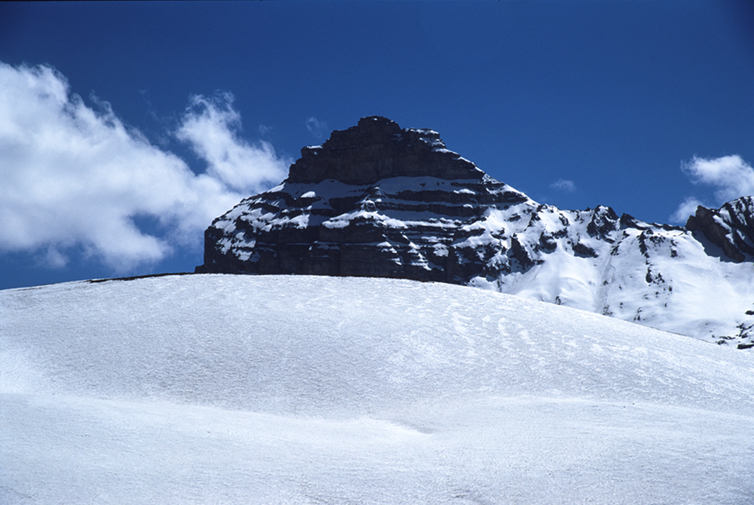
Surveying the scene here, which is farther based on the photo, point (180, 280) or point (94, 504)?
point (180, 280)

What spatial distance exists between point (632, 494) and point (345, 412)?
7.46m

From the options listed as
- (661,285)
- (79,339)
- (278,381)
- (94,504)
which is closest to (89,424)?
(94,504)

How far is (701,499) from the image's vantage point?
6578mm

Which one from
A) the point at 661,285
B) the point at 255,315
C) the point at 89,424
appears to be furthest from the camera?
the point at 661,285

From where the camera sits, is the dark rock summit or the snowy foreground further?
the dark rock summit

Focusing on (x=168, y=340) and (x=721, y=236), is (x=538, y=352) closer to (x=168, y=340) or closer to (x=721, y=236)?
(x=168, y=340)

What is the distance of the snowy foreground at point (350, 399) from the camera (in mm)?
7121

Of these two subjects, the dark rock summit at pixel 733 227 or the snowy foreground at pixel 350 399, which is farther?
the dark rock summit at pixel 733 227

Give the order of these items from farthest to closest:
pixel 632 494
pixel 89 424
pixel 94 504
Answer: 1. pixel 89 424
2. pixel 632 494
3. pixel 94 504

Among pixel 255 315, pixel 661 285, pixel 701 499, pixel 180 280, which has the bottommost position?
pixel 701 499

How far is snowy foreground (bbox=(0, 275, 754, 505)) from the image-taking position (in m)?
7.12

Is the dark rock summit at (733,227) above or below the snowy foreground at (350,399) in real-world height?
above

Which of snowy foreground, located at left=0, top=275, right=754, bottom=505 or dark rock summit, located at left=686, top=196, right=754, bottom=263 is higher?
dark rock summit, located at left=686, top=196, right=754, bottom=263

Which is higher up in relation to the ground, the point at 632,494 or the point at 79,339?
the point at 79,339
